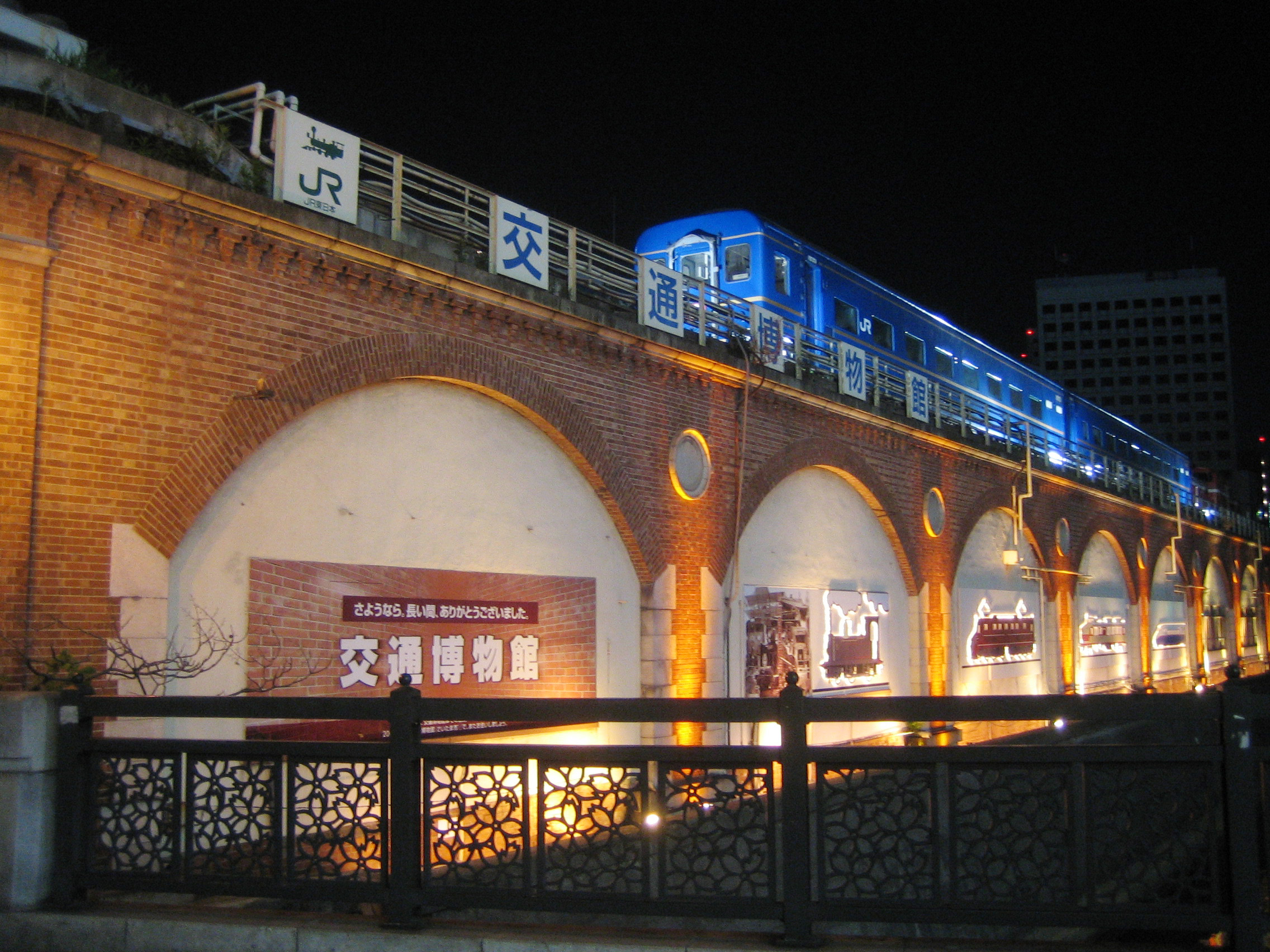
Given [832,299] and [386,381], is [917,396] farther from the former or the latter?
[386,381]

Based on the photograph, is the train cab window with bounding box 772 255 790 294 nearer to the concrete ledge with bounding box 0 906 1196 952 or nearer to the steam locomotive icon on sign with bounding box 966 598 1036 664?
the steam locomotive icon on sign with bounding box 966 598 1036 664

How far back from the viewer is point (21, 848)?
5855mm

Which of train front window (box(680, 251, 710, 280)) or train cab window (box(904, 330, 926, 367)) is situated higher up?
train front window (box(680, 251, 710, 280))

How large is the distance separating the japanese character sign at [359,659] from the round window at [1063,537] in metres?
21.0

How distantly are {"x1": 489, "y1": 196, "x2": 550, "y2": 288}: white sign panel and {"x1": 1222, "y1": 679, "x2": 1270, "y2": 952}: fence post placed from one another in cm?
863

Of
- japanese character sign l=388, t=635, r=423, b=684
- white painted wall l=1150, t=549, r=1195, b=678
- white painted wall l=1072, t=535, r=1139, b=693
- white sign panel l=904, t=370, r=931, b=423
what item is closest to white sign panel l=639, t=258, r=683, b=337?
japanese character sign l=388, t=635, r=423, b=684

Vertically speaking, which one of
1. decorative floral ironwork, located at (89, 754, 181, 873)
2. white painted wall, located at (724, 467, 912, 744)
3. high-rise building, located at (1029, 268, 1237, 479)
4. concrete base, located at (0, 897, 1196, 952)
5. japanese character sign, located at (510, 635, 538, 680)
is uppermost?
high-rise building, located at (1029, 268, 1237, 479)

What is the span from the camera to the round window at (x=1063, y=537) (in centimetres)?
2680

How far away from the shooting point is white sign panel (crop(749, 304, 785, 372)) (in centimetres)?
1591

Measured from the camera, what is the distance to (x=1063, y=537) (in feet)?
89.6

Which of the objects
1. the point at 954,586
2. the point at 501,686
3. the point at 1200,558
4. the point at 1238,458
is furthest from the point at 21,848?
the point at 1238,458

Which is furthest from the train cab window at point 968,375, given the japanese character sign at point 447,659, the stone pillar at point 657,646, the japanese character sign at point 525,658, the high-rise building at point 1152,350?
the high-rise building at point 1152,350

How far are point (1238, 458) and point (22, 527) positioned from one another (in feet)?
390

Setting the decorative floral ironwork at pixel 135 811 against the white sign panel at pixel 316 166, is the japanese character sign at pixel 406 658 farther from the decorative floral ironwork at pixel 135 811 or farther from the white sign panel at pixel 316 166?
the decorative floral ironwork at pixel 135 811
